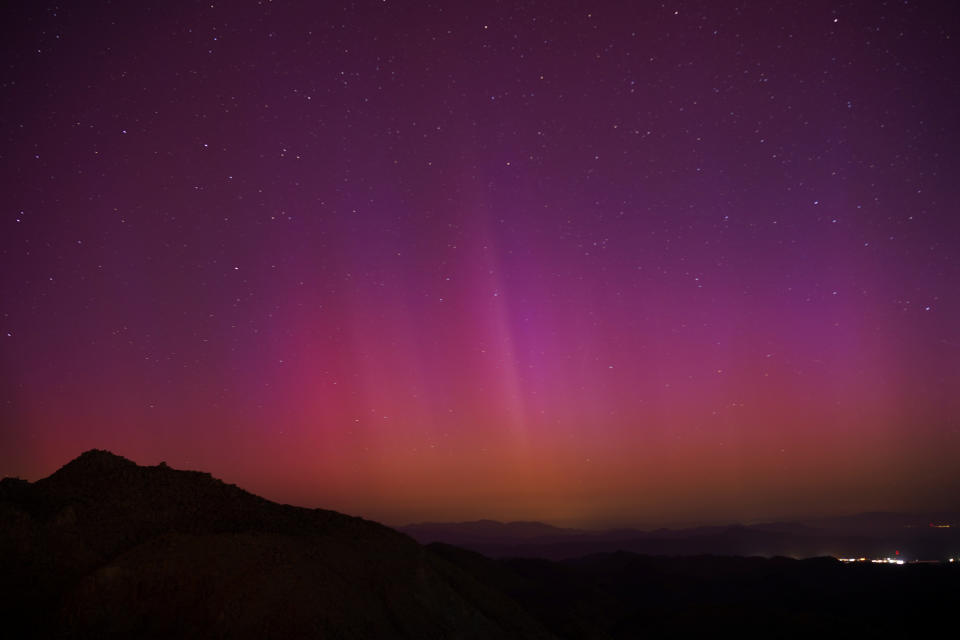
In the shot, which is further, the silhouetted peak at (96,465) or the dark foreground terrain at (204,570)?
the silhouetted peak at (96,465)

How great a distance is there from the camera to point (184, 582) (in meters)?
18.5

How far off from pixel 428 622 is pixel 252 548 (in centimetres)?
661

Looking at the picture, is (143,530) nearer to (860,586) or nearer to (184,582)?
(184,582)

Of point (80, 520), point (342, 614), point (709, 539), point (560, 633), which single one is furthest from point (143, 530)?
point (709, 539)

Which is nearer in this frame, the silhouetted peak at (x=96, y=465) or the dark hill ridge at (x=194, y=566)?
the dark hill ridge at (x=194, y=566)

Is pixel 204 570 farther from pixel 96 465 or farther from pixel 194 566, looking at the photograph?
pixel 96 465

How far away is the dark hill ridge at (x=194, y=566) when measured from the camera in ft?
57.9

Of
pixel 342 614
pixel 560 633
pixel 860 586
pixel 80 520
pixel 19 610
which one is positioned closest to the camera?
pixel 19 610

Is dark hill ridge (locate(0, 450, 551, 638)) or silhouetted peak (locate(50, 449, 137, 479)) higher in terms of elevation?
silhouetted peak (locate(50, 449, 137, 479))

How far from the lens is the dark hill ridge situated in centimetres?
1766

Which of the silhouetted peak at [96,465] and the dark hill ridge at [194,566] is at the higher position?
the silhouetted peak at [96,465]

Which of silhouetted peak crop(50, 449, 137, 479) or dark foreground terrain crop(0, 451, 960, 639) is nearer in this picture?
dark foreground terrain crop(0, 451, 960, 639)

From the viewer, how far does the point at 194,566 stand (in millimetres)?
18906

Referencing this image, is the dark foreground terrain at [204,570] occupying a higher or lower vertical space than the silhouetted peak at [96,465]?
lower
